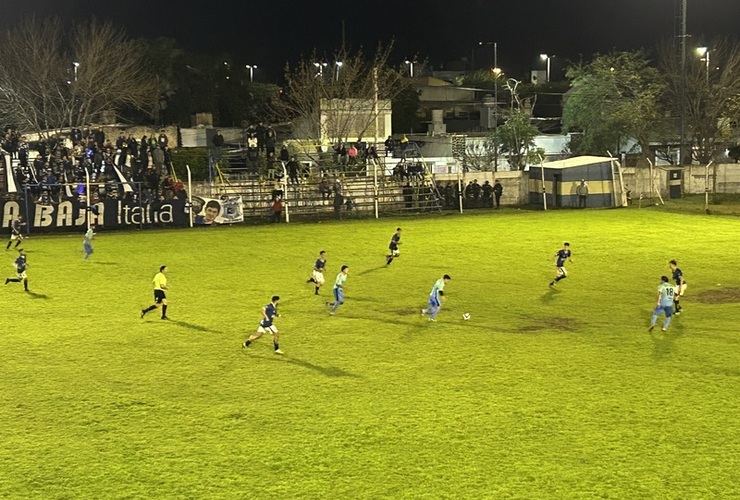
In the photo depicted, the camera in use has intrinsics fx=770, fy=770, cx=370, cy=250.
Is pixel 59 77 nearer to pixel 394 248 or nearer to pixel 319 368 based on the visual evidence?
→ pixel 394 248

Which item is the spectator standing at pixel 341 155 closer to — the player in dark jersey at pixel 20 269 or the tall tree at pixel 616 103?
the tall tree at pixel 616 103

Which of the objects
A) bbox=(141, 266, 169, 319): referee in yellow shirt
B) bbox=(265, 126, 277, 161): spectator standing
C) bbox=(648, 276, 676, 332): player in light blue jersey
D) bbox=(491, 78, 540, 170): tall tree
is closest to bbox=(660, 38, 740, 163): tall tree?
bbox=(491, 78, 540, 170): tall tree

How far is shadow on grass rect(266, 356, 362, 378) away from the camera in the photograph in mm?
15531

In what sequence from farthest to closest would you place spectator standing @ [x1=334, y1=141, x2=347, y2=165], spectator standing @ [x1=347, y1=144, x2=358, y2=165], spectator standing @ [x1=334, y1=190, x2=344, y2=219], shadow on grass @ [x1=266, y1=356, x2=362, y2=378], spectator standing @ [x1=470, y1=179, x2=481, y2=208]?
1. spectator standing @ [x1=347, y1=144, x2=358, y2=165]
2. spectator standing @ [x1=334, y1=141, x2=347, y2=165]
3. spectator standing @ [x1=470, y1=179, x2=481, y2=208]
4. spectator standing @ [x1=334, y1=190, x2=344, y2=219]
5. shadow on grass @ [x1=266, y1=356, x2=362, y2=378]

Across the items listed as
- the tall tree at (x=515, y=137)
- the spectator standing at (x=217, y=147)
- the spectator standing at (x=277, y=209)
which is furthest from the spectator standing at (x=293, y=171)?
the tall tree at (x=515, y=137)

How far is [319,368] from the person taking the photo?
15992 mm

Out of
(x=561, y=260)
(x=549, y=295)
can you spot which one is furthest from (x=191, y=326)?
(x=561, y=260)

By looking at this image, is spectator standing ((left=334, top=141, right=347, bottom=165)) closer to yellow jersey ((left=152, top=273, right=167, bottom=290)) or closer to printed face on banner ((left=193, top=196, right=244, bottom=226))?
printed face on banner ((left=193, top=196, right=244, bottom=226))

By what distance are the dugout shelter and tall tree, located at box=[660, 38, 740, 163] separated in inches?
755

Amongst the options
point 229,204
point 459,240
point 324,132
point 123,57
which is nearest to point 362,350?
point 459,240

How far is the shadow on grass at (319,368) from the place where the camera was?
15531 millimetres

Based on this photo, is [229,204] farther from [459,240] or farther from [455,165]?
[455,165]

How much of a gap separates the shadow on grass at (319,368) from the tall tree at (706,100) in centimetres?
5425

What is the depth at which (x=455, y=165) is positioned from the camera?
196 ft
